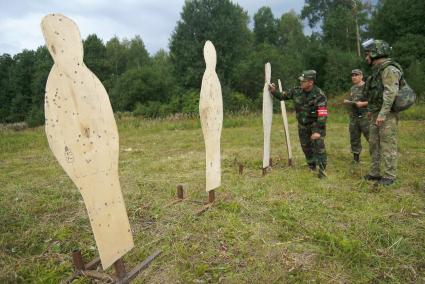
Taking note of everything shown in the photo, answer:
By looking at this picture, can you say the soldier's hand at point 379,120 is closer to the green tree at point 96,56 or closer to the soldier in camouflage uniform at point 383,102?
Result: the soldier in camouflage uniform at point 383,102

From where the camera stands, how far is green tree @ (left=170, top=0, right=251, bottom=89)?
1165 inches

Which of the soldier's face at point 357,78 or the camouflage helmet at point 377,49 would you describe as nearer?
the camouflage helmet at point 377,49

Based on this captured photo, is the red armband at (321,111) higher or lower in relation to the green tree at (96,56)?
lower

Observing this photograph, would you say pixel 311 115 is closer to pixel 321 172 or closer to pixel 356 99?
pixel 321 172

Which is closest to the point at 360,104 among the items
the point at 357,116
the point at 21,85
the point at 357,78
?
the point at 357,116

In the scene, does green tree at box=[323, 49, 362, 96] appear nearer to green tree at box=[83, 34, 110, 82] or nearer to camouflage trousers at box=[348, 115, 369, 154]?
camouflage trousers at box=[348, 115, 369, 154]

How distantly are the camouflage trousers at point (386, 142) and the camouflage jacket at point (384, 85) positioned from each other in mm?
198

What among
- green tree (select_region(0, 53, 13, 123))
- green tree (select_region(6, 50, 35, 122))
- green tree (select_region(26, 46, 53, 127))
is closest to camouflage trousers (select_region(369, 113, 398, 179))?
green tree (select_region(26, 46, 53, 127))

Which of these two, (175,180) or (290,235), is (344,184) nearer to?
(290,235)

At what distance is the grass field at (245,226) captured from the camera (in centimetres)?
306

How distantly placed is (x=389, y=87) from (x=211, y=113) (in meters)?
2.61

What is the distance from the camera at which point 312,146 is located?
21.3 feet

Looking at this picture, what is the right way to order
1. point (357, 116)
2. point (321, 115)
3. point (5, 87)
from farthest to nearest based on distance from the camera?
point (5, 87) < point (357, 116) < point (321, 115)

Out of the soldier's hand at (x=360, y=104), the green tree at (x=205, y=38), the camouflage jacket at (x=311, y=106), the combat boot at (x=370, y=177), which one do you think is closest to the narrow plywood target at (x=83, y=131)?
the camouflage jacket at (x=311, y=106)
